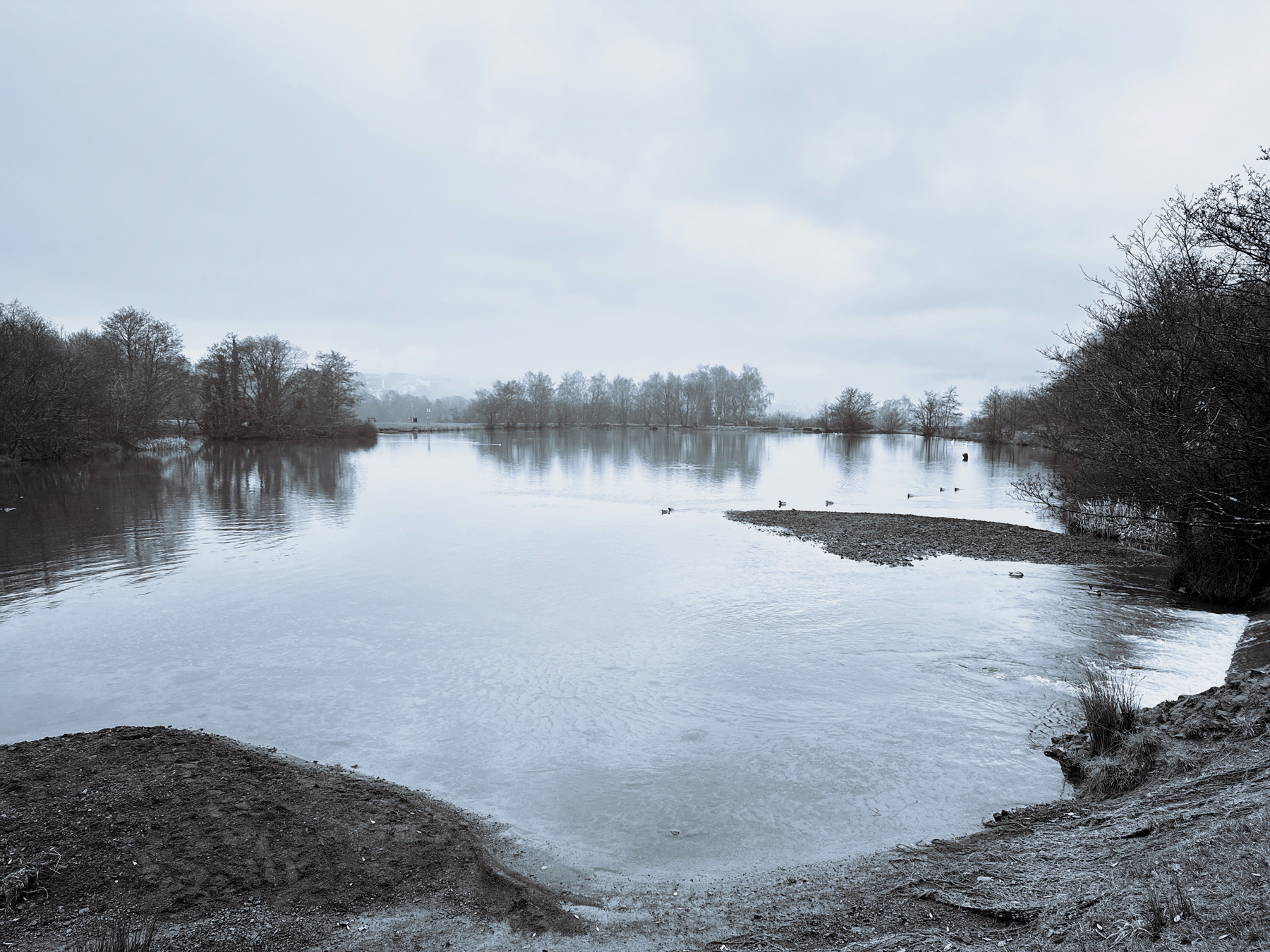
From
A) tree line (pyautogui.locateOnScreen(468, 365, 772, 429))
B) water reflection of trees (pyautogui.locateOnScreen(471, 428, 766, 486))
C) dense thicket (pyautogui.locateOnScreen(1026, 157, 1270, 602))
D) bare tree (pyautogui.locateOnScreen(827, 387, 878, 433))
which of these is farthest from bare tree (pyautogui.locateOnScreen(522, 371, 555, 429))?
dense thicket (pyautogui.locateOnScreen(1026, 157, 1270, 602))

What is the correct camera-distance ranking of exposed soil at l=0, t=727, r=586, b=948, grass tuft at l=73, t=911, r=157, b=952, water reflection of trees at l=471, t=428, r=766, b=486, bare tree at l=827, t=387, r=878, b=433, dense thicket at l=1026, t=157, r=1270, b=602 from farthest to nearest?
bare tree at l=827, t=387, r=878, b=433 → water reflection of trees at l=471, t=428, r=766, b=486 → dense thicket at l=1026, t=157, r=1270, b=602 → exposed soil at l=0, t=727, r=586, b=948 → grass tuft at l=73, t=911, r=157, b=952

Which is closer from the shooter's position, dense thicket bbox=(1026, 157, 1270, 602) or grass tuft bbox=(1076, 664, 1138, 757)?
grass tuft bbox=(1076, 664, 1138, 757)

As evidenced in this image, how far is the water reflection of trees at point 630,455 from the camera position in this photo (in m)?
41.4

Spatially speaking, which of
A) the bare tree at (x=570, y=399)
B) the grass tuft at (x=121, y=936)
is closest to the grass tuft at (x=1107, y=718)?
the grass tuft at (x=121, y=936)

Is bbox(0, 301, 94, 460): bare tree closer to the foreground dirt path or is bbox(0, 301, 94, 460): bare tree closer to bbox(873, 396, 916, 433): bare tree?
the foreground dirt path

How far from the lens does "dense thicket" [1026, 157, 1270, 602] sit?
10.8 meters

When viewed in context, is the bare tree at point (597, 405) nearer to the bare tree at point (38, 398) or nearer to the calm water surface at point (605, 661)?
the bare tree at point (38, 398)

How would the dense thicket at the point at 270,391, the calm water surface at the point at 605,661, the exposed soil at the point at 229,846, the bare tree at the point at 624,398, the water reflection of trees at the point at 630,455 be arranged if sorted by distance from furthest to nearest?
the bare tree at the point at 624,398 → the dense thicket at the point at 270,391 → the water reflection of trees at the point at 630,455 → the calm water surface at the point at 605,661 → the exposed soil at the point at 229,846

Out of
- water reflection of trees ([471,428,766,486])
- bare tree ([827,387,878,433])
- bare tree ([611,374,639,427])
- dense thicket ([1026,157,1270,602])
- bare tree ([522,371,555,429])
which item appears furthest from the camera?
bare tree ([611,374,639,427])

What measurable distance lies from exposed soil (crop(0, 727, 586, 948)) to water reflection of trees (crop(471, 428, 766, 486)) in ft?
95.7

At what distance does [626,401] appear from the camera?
465 feet

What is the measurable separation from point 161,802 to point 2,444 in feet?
157

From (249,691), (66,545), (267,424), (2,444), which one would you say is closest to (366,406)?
(267,424)

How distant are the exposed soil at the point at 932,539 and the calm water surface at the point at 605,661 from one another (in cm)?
86
